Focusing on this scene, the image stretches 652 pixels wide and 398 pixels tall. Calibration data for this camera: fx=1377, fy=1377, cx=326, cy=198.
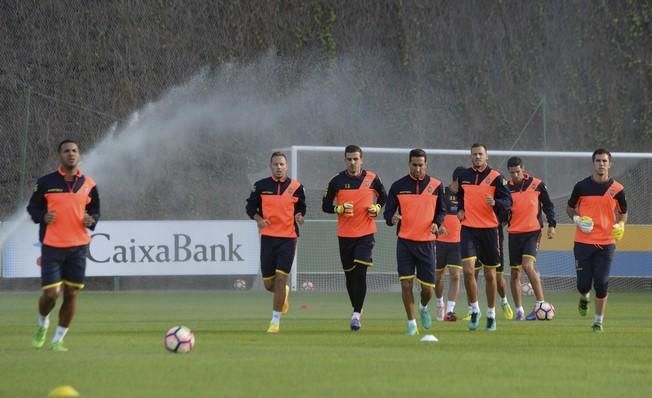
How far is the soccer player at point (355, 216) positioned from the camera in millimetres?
17516

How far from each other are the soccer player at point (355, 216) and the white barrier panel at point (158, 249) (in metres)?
12.4

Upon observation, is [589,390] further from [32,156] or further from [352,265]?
[32,156]

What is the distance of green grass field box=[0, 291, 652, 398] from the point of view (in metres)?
10.7

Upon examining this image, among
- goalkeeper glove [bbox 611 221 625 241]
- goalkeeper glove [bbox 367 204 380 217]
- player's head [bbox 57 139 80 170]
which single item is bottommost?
goalkeeper glove [bbox 611 221 625 241]

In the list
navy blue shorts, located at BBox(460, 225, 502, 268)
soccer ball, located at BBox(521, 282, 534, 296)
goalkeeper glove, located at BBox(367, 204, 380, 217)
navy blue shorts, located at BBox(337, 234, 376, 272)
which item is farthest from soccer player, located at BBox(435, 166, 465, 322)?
soccer ball, located at BBox(521, 282, 534, 296)

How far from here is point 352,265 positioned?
17.6 meters

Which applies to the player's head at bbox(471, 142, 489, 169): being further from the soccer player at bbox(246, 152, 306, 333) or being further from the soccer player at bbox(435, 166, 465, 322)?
the soccer player at bbox(246, 152, 306, 333)

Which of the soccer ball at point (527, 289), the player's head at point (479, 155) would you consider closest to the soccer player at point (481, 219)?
the player's head at point (479, 155)

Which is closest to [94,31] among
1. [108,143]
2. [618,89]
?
[108,143]

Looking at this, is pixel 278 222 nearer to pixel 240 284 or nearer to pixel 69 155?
pixel 69 155

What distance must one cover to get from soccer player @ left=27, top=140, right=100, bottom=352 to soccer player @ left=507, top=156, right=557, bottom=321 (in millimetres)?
8218

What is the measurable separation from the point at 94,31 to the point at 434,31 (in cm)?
1014

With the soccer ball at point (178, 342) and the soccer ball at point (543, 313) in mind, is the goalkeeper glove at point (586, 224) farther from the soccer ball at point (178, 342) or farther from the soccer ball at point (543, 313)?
the soccer ball at point (178, 342)

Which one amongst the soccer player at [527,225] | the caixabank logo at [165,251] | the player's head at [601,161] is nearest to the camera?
the player's head at [601,161]
